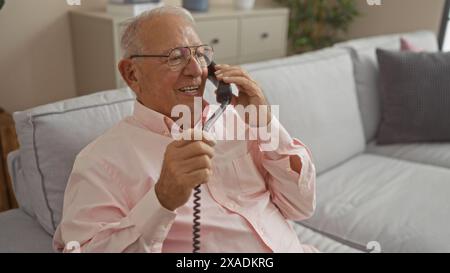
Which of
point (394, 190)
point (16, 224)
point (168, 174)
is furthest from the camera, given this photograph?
point (394, 190)

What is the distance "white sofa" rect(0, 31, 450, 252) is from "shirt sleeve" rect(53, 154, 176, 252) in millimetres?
217

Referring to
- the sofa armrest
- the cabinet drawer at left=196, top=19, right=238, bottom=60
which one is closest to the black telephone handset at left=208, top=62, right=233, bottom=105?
the sofa armrest

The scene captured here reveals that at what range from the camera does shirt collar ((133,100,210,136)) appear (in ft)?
2.87

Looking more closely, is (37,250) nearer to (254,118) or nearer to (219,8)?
(254,118)

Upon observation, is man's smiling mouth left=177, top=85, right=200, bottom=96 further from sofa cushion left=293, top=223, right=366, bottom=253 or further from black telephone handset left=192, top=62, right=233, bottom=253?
sofa cushion left=293, top=223, right=366, bottom=253

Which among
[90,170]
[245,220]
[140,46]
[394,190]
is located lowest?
[394,190]

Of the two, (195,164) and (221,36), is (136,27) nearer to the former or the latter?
(195,164)

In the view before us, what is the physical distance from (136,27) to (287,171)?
0.43 metres

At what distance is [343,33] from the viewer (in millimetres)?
2865

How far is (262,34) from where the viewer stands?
2596 mm

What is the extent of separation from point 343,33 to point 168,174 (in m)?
2.50

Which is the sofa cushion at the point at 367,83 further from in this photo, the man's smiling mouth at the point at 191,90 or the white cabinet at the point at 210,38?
the man's smiling mouth at the point at 191,90
